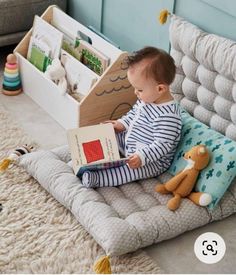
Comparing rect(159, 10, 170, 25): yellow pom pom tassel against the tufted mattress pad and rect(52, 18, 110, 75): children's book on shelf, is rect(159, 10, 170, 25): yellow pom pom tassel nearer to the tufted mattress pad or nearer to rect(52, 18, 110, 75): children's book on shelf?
the tufted mattress pad

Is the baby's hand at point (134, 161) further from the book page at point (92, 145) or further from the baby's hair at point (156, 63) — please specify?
the baby's hair at point (156, 63)

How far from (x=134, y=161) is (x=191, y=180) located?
0.21 meters

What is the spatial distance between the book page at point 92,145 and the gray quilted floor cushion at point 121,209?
0.23 ft

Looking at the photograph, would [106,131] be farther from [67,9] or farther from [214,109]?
[67,9]

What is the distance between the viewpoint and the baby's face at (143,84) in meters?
2.16

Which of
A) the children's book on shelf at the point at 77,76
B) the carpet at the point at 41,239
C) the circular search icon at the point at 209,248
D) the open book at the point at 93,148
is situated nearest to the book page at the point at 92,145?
the open book at the point at 93,148

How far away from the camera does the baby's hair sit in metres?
2.15

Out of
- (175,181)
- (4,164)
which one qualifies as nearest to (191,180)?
(175,181)

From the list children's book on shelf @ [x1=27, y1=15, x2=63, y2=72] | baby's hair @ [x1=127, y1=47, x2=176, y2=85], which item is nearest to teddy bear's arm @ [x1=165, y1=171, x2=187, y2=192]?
baby's hair @ [x1=127, y1=47, x2=176, y2=85]

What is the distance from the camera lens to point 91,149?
2252 mm

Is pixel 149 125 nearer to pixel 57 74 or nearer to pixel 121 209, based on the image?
pixel 121 209

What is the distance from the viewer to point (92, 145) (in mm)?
2262

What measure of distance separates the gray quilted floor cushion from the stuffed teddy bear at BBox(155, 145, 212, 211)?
0.03 metres

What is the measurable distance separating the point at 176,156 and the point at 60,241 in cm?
54
